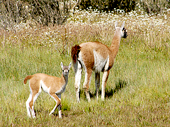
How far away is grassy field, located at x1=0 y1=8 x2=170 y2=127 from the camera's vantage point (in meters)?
5.30

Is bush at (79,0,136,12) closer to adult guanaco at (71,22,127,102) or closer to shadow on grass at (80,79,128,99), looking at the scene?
shadow on grass at (80,79,128,99)

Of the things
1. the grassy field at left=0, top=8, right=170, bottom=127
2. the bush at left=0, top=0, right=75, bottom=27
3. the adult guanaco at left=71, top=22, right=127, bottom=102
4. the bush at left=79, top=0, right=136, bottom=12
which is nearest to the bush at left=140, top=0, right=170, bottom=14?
the bush at left=79, top=0, right=136, bottom=12

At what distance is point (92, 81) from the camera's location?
7.99 m

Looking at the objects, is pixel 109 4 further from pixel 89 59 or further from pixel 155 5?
pixel 89 59

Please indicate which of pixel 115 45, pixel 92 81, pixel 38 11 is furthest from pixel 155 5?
pixel 92 81

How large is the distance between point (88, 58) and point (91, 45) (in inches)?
15.7

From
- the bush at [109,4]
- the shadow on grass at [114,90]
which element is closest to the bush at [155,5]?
the bush at [109,4]

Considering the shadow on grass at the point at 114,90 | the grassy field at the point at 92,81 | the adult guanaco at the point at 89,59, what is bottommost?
the shadow on grass at the point at 114,90

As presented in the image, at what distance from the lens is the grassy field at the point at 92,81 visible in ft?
17.4

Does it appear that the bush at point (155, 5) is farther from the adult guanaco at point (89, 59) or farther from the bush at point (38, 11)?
the adult guanaco at point (89, 59)

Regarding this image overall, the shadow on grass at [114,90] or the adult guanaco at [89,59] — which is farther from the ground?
the adult guanaco at [89,59]

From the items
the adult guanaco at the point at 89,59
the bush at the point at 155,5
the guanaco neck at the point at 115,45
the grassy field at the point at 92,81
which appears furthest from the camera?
the bush at the point at 155,5

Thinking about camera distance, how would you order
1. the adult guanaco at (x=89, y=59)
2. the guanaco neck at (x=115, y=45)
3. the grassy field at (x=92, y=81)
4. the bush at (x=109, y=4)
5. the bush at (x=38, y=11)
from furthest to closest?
the bush at (x=109, y=4), the bush at (x=38, y=11), the guanaco neck at (x=115, y=45), the adult guanaco at (x=89, y=59), the grassy field at (x=92, y=81)

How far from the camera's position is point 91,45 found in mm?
6523
